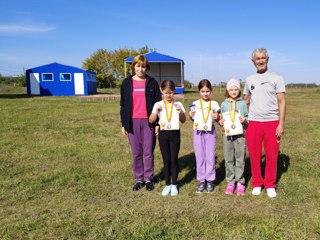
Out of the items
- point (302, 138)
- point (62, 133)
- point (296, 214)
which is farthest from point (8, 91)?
point (296, 214)

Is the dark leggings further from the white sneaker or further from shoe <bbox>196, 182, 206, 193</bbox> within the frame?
the white sneaker

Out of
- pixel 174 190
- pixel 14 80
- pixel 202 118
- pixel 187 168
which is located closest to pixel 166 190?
pixel 174 190

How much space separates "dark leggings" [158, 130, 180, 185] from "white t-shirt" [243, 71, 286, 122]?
40.7 inches

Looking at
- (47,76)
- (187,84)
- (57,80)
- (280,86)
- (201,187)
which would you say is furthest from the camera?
(187,84)

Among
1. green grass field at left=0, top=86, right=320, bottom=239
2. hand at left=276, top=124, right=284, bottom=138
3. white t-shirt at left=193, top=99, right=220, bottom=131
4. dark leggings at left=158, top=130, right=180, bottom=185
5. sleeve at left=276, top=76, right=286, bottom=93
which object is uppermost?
sleeve at left=276, top=76, right=286, bottom=93

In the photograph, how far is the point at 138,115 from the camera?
4.38 metres

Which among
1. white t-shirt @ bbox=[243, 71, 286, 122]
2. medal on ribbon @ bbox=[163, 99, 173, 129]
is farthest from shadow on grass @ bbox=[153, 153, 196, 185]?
white t-shirt @ bbox=[243, 71, 286, 122]

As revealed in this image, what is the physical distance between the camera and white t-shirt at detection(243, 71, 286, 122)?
3975 millimetres

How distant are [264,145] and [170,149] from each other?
123cm

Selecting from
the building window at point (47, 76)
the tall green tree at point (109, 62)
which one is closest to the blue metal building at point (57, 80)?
the building window at point (47, 76)

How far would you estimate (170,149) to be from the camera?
4328 mm

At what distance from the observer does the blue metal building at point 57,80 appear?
107 ft

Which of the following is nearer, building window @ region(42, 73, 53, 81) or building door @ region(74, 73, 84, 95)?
building window @ region(42, 73, 53, 81)

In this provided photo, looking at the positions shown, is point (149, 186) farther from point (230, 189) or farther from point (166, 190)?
point (230, 189)
